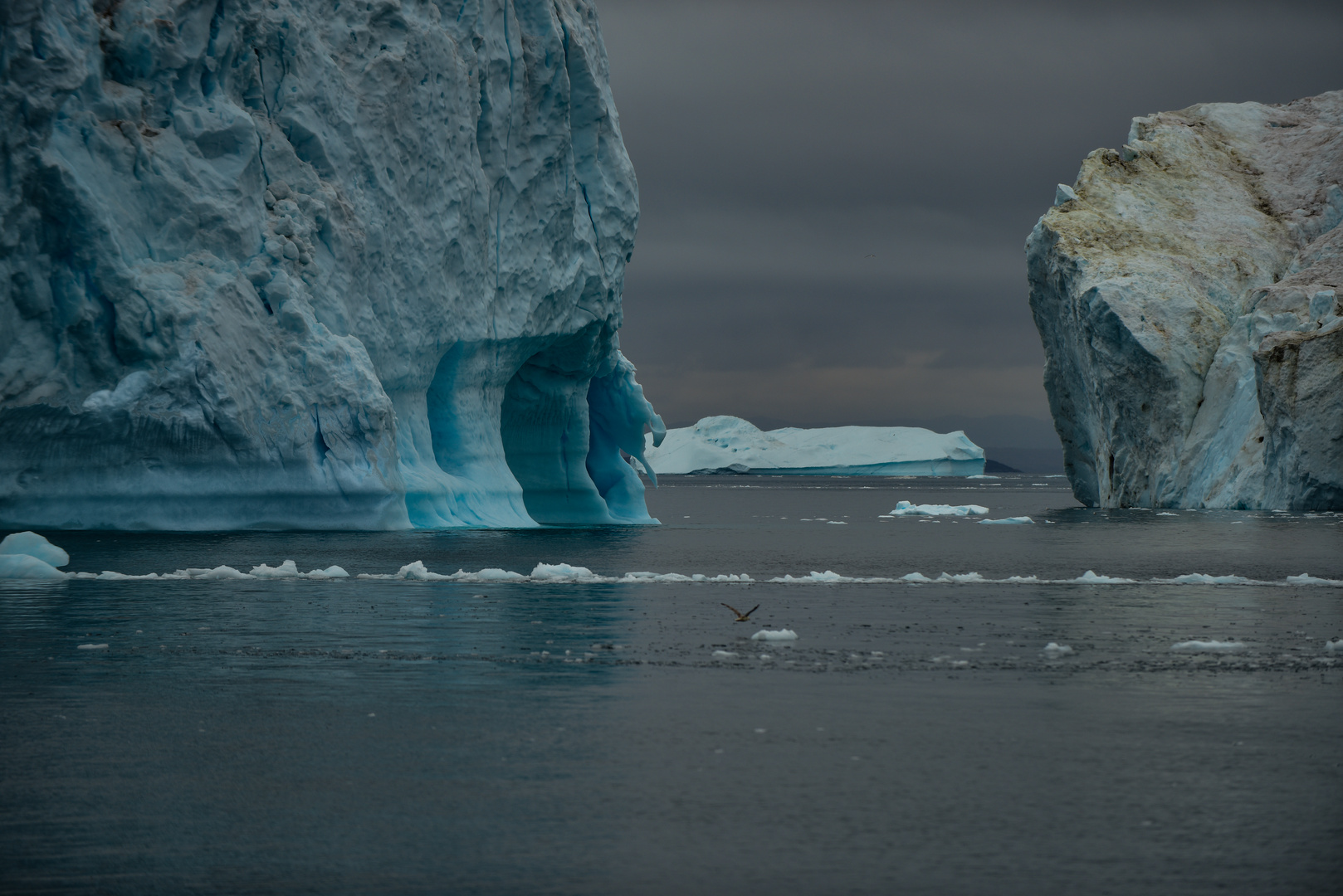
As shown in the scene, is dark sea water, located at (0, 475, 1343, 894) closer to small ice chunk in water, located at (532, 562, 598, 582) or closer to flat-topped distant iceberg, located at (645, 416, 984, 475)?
small ice chunk in water, located at (532, 562, 598, 582)

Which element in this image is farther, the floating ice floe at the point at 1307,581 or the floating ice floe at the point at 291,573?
the floating ice floe at the point at 1307,581

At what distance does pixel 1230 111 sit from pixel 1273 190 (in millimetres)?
5062

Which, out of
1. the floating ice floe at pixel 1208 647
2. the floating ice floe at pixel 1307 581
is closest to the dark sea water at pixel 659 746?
the floating ice floe at pixel 1208 647

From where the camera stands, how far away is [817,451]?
118 meters

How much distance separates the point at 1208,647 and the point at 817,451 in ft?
351

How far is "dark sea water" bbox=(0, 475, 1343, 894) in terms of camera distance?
5.10m

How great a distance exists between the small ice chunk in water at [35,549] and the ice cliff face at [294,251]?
5670 mm

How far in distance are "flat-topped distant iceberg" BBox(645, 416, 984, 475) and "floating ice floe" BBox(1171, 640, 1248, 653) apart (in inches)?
3740

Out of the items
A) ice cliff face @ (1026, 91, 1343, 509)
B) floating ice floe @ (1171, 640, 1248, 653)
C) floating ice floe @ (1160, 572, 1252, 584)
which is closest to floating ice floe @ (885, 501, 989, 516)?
ice cliff face @ (1026, 91, 1343, 509)

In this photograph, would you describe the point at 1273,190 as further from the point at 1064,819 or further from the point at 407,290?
the point at 1064,819

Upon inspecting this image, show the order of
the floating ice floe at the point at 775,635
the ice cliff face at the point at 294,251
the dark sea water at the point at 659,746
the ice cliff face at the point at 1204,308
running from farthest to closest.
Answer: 1. the ice cliff face at the point at 1204,308
2. the ice cliff face at the point at 294,251
3. the floating ice floe at the point at 775,635
4. the dark sea water at the point at 659,746

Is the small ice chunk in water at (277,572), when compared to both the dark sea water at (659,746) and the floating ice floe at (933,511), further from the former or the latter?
the floating ice floe at (933,511)

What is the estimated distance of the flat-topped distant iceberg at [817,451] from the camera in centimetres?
10731

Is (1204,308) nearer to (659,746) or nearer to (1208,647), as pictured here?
(1208,647)
